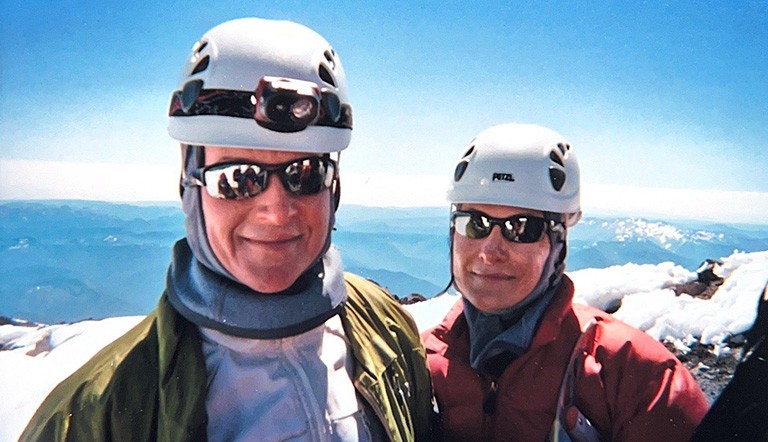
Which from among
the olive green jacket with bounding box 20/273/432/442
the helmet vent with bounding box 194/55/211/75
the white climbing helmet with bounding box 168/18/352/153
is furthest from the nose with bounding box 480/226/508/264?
the helmet vent with bounding box 194/55/211/75

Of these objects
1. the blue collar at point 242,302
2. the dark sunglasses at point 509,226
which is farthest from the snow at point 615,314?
the blue collar at point 242,302

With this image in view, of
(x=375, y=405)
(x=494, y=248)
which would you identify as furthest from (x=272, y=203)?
(x=494, y=248)

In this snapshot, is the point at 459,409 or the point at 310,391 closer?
the point at 310,391

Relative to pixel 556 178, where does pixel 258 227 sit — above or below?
below

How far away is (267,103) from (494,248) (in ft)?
3.73

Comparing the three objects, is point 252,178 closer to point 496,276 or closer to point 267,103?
point 267,103

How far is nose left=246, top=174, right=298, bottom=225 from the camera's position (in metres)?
1.29

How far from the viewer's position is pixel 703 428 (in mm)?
1356

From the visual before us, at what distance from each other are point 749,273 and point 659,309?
50.0 inches

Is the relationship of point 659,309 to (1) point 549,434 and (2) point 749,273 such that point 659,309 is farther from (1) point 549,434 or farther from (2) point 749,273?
(1) point 549,434

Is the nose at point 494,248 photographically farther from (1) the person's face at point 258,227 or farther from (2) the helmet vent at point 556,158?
(1) the person's face at point 258,227

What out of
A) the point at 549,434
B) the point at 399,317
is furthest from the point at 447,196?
the point at 549,434

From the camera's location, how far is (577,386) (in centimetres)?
181

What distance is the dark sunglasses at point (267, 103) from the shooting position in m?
1.28
